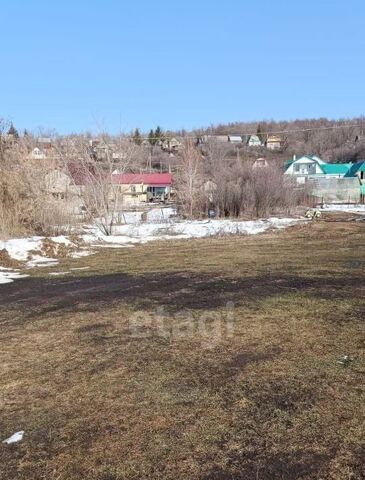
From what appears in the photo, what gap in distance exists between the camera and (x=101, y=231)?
24.9m

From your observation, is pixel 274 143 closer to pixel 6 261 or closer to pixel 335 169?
pixel 335 169

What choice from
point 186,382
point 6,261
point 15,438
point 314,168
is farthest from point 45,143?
point 314,168

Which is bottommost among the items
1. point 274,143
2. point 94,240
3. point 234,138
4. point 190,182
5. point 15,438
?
point 94,240

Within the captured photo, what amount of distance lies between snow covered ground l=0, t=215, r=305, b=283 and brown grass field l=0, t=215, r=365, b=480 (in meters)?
5.39

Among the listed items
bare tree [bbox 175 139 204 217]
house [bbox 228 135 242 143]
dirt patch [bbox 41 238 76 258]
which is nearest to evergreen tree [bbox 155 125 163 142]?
house [bbox 228 135 242 143]

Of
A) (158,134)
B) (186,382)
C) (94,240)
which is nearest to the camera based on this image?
(186,382)

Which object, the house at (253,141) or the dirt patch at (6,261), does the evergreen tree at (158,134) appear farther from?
the dirt patch at (6,261)

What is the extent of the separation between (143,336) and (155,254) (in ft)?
35.5

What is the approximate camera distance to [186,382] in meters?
4.23

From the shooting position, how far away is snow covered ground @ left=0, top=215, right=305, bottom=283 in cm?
1493

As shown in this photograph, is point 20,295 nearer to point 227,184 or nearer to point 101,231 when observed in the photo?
point 101,231

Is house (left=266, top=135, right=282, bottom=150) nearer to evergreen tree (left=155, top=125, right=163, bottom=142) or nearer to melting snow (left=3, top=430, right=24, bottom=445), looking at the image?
evergreen tree (left=155, top=125, right=163, bottom=142)

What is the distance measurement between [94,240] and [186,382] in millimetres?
17469

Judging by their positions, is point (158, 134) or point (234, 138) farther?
point (234, 138)
